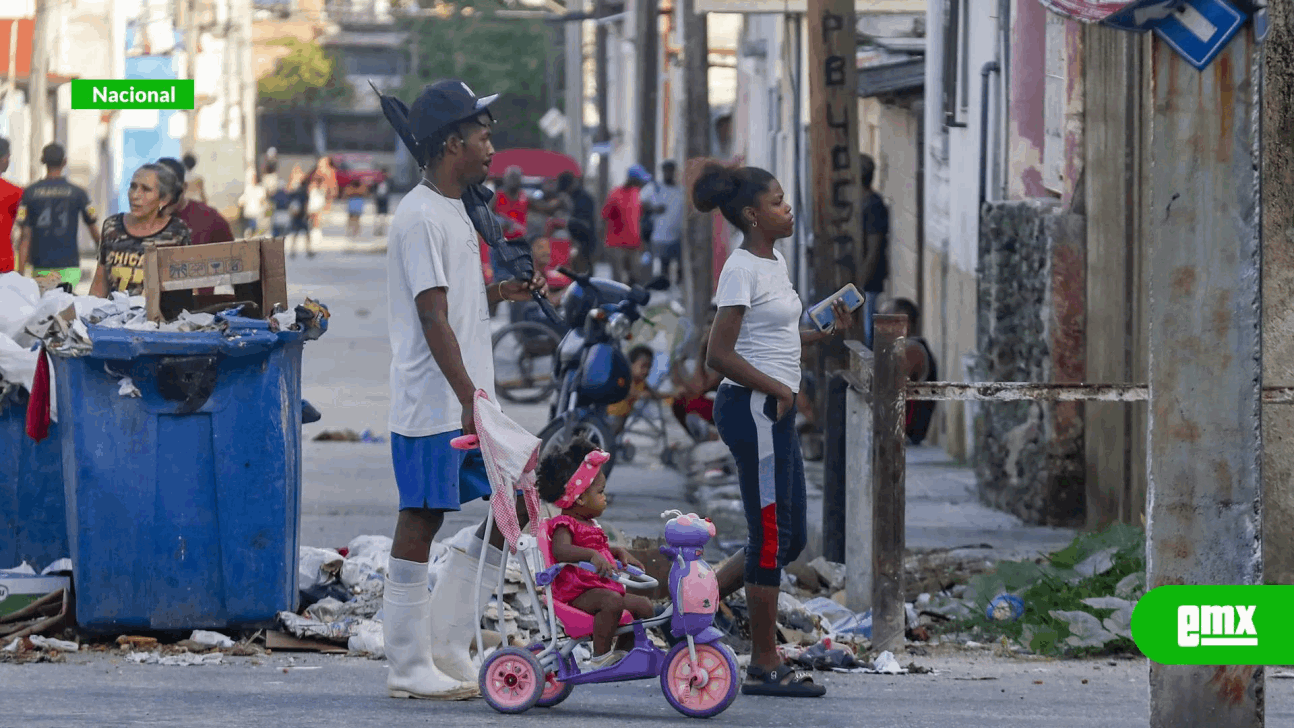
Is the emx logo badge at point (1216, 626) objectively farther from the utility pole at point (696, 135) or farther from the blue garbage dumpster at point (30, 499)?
the utility pole at point (696, 135)

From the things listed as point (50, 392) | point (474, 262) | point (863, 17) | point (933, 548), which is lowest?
point (933, 548)

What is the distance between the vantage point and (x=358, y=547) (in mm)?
7820

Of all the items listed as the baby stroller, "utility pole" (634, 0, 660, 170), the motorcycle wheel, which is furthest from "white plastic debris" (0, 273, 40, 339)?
"utility pole" (634, 0, 660, 170)

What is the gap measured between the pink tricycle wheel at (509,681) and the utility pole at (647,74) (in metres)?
19.2

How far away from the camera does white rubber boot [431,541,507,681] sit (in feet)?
18.8

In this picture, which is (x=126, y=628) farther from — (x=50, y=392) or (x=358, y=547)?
(x=358, y=547)

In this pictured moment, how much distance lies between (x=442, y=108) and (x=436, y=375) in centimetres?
77

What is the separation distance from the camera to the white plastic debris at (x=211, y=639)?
6477 mm

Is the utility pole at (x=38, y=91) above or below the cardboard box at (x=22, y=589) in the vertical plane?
above

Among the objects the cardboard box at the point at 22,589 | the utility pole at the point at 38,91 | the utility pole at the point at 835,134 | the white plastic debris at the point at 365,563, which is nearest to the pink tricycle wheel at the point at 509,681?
the white plastic debris at the point at 365,563

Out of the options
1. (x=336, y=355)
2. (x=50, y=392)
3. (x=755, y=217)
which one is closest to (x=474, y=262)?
(x=755, y=217)

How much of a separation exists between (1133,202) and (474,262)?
4045 millimetres

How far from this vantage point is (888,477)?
6.47 metres

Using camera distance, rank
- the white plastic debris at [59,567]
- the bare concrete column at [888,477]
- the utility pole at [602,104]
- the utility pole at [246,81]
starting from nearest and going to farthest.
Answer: the bare concrete column at [888,477]
the white plastic debris at [59,567]
the utility pole at [602,104]
the utility pole at [246,81]
